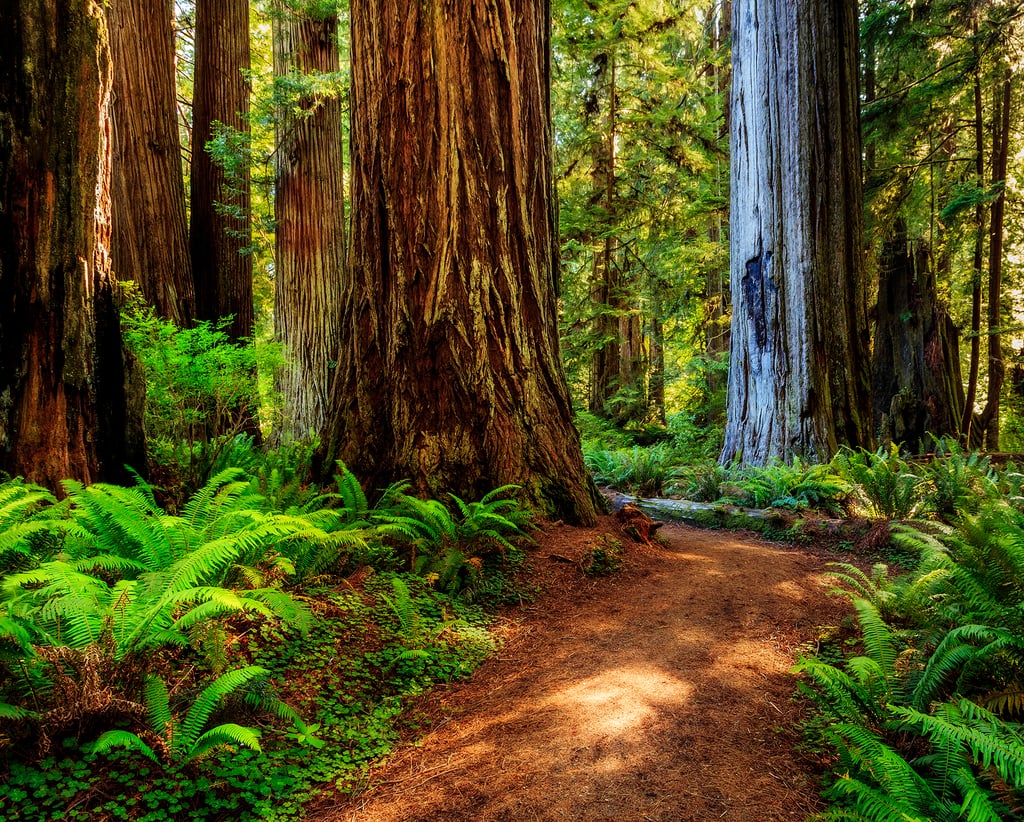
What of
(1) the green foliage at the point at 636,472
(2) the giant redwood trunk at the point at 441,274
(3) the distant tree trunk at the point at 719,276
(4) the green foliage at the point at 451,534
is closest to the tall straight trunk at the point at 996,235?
(3) the distant tree trunk at the point at 719,276

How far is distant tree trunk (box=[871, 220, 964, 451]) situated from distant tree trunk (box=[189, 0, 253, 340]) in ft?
35.2

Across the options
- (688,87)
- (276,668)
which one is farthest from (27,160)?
(688,87)

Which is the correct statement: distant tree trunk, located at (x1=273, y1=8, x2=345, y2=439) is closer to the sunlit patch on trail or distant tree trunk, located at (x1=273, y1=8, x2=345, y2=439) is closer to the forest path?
the forest path

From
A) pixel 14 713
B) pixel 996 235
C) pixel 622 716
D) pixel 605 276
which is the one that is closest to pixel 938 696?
pixel 622 716

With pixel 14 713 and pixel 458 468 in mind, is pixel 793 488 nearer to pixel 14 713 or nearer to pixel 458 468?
pixel 458 468

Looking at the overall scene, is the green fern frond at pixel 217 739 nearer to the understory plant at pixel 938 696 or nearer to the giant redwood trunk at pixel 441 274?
the understory plant at pixel 938 696

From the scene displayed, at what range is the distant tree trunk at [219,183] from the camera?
802 cm

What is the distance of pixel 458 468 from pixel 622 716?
231 centimetres

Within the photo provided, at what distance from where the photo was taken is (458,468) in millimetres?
4301

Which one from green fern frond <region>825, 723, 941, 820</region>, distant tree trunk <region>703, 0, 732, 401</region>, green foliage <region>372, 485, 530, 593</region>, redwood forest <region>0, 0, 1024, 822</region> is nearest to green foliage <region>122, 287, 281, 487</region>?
redwood forest <region>0, 0, 1024, 822</region>

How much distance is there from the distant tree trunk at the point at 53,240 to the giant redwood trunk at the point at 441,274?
5.75ft

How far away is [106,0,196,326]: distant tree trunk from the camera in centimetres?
664

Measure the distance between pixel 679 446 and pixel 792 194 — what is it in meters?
5.40

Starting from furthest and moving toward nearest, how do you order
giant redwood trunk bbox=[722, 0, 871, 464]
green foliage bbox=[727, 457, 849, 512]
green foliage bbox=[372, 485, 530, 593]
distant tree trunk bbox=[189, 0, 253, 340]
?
distant tree trunk bbox=[189, 0, 253, 340], giant redwood trunk bbox=[722, 0, 871, 464], green foliage bbox=[727, 457, 849, 512], green foliage bbox=[372, 485, 530, 593]
